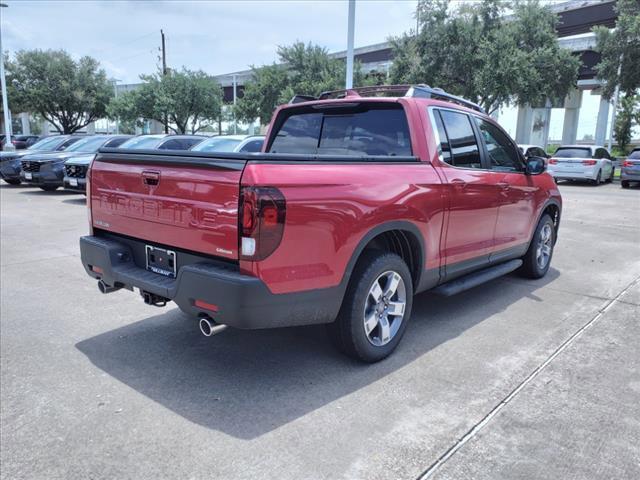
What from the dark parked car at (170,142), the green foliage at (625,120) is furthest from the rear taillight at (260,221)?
the green foliage at (625,120)

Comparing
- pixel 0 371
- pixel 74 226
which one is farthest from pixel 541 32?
pixel 0 371

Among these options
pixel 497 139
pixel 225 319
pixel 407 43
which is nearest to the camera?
pixel 225 319

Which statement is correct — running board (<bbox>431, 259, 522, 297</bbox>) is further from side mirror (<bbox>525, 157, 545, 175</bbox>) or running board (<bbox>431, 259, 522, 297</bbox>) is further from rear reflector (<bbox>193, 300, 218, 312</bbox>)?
rear reflector (<bbox>193, 300, 218, 312</bbox>)

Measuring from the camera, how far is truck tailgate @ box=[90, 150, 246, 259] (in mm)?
3068

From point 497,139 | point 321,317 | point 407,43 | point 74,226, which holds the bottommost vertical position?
point 74,226

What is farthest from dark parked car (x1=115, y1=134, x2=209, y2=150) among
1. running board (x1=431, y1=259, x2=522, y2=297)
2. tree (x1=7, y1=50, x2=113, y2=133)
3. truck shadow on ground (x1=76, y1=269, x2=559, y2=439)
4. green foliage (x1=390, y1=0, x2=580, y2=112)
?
tree (x1=7, y1=50, x2=113, y2=133)

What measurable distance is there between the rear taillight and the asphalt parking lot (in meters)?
1.02

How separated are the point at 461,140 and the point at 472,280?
51.2 inches

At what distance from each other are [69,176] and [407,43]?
1978cm

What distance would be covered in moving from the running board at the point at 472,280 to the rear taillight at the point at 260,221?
80.0 inches

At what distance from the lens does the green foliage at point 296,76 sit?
104 ft

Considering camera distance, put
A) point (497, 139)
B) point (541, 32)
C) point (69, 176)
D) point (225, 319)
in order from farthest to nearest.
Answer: point (541, 32) < point (69, 176) < point (497, 139) < point (225, 319)

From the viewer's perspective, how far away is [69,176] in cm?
1328

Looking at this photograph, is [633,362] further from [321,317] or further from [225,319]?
[225,319]
